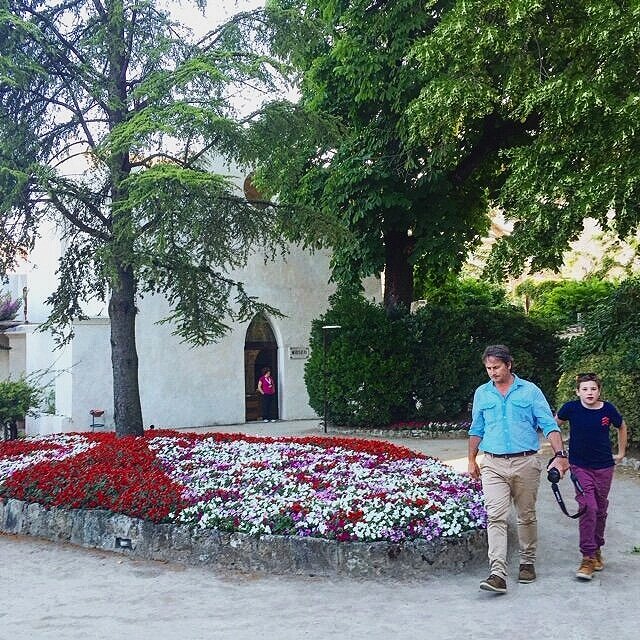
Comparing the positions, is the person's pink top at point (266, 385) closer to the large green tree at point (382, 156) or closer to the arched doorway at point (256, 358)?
the arched doorway at point (256, 358)

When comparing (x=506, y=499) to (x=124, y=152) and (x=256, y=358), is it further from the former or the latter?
(x=256, y=358)

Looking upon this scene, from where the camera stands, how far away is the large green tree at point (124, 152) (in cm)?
916

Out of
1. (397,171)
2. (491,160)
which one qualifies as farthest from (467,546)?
(491,160)

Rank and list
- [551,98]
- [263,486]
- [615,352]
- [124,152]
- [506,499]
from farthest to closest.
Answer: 1. [615,352]
2. [551,98]
3. [124,152]
4. [263,486]
5. [506,499]

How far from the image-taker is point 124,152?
10031 mm

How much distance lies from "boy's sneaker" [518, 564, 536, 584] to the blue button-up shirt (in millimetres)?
906

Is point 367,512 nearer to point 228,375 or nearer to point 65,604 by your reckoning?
point 65,604

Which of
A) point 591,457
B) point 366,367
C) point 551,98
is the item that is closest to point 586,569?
point 591,457

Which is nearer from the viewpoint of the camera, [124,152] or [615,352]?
[124,152]

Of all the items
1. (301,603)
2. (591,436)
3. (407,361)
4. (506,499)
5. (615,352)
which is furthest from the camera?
(407,361)

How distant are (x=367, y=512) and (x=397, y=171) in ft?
34.1

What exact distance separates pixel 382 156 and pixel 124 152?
22.4ft

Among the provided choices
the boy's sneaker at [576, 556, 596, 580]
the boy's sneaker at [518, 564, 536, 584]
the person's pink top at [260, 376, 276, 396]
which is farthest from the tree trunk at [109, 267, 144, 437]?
the person's pink top at [260, 376, 276, 396]

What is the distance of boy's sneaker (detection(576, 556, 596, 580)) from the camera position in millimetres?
5582
